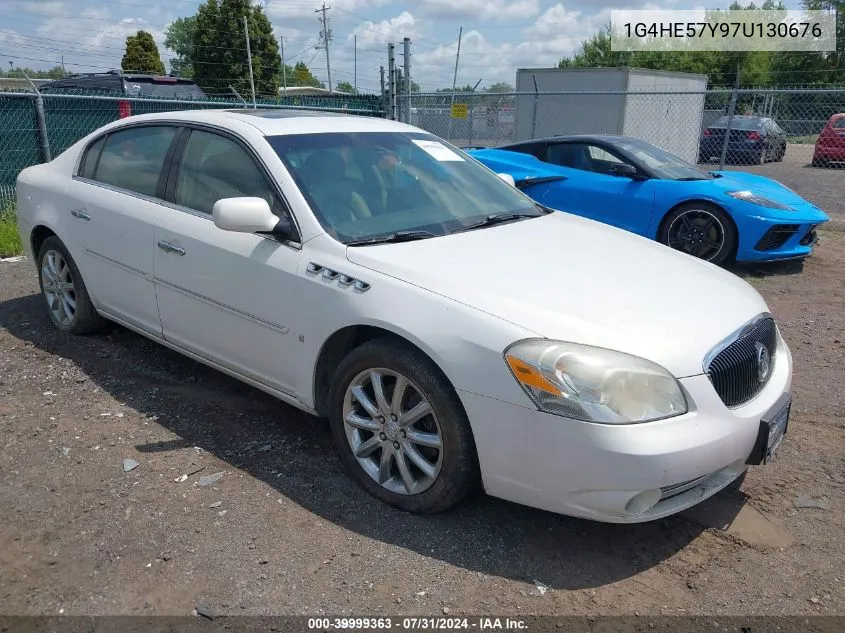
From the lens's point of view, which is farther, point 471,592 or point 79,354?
point 79,354

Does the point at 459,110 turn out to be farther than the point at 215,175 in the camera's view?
Yes

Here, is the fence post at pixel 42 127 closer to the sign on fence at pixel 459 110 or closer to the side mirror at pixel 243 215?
the side mirror at pixel 243 215

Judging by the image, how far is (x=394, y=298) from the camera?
9.36ft

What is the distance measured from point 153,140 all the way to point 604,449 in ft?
10.5

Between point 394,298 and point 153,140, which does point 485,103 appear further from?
point 394,298

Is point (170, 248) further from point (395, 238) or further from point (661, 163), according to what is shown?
point (661, 163)

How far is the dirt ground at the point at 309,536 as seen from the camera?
8.26 feet

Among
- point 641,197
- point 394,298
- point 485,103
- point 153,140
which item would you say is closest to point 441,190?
point 394,298

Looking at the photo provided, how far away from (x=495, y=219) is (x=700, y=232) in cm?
426

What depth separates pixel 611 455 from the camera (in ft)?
7.94

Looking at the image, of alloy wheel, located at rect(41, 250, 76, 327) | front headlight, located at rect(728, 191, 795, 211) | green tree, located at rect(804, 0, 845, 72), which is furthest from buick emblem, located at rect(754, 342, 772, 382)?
green tree, located at rect(804, 0, 845, 72)

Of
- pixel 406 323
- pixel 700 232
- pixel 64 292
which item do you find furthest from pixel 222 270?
pixel 700 232

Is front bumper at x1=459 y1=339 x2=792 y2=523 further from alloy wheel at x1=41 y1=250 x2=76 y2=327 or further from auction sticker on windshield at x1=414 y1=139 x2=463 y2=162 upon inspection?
alloy wheel at x1=41 y1=250 x2=76 y2=327

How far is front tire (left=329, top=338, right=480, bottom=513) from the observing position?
2736mm
